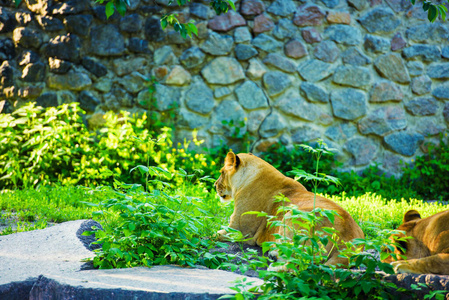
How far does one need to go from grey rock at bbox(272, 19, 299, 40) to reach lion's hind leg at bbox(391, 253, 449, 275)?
5.07 m

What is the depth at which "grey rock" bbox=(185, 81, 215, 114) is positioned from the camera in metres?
6.92

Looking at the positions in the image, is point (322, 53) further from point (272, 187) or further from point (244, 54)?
point (272, 187)

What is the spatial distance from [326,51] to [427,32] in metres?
1.65

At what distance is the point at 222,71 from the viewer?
695 centimetres

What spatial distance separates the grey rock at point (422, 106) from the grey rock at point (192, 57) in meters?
3.40

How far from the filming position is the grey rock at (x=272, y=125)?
6969 millimetres

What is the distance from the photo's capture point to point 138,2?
22.6 ft

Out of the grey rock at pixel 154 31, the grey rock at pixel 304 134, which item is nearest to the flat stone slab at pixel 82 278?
the grey rock at pixel 154 31

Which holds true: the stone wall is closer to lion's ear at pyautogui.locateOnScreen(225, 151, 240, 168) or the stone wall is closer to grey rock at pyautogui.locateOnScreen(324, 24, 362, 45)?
grey rock at pyautogui.locateOnScreen(324, 24, 362, 45)

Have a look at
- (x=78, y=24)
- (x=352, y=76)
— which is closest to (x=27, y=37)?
(x=78, y=24)

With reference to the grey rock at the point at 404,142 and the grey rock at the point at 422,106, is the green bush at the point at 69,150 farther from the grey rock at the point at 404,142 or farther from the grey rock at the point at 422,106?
the grey rock at the point at 422,106

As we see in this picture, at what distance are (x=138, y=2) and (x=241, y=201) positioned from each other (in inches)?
169

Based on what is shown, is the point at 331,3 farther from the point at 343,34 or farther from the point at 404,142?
the point at 404,142

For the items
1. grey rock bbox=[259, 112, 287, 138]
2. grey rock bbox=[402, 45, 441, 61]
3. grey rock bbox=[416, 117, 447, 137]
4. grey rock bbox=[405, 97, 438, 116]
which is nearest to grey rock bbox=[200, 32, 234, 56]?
grey rock bbox=[259, 112, 287, 138]
